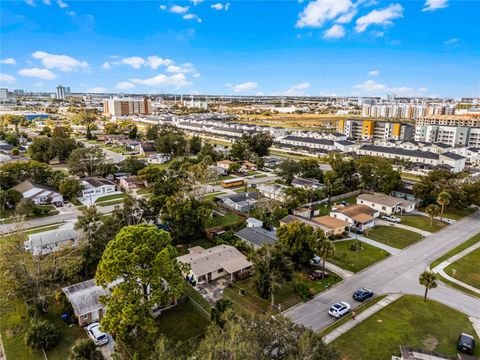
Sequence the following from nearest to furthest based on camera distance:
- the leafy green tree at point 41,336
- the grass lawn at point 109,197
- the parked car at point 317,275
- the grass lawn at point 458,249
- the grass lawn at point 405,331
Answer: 1. the leafy green tree at point 41,336
2. the grass lawn at point 405,331
3. the parked car at point 317,275
4. the grass lawn at point 458,249
5. the grass lawn at point 109,197

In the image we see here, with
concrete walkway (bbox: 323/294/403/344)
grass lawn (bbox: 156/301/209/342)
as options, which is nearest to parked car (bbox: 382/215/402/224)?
concrete walkway (bbox: 323/294/403/344)

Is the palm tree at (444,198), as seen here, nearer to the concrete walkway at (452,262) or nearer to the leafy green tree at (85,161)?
the concrete walkway at (452,262)

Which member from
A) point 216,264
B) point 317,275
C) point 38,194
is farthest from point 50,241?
point 317,275

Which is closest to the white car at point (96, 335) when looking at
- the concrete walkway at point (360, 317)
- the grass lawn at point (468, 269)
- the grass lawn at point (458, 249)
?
the concrete walkway at point (360, 317)

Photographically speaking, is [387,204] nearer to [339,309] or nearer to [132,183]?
[339,309]

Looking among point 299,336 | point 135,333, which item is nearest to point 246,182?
point 135,333

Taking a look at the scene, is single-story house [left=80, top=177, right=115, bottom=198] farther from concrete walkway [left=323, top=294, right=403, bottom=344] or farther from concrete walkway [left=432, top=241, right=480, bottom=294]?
concrete walkway [left=432, top=241, right=480, bottom=294]
